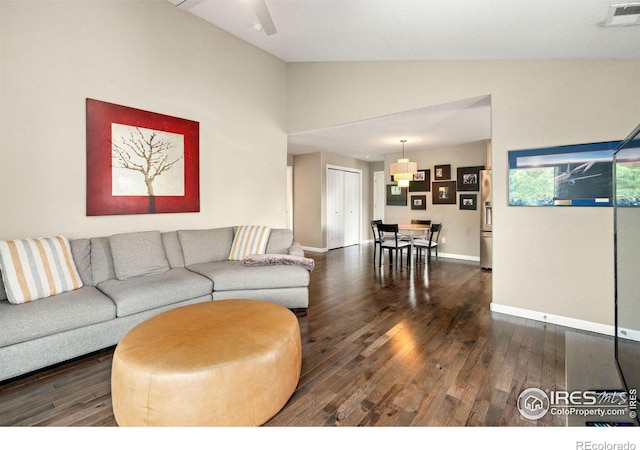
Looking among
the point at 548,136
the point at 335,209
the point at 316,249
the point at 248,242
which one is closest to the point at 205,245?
the point at 248,242

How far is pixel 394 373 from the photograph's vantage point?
2.07m

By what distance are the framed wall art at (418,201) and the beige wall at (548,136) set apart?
3618mm

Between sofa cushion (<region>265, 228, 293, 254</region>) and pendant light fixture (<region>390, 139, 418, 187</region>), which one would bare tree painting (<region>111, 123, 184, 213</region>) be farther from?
pendant light fixture (<region>390, 139, 418, 187</region>)

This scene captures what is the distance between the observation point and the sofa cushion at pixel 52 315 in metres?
1.94

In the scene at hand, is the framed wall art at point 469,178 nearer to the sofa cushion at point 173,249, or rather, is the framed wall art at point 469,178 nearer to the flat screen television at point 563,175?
the flat screen television at point 563,175

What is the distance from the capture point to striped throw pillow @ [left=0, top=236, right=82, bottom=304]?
7.23 ft

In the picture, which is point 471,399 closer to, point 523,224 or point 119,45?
point 523,224

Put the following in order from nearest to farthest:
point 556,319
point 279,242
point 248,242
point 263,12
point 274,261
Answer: point 263,12 < point 556,319 < point 274,261 < point 248,242 < point 279,242

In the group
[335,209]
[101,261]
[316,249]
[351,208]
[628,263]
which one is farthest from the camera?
[351,208]

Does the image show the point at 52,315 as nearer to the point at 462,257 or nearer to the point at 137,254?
the point at 137,254

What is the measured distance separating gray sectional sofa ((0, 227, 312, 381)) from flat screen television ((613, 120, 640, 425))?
2490 mm

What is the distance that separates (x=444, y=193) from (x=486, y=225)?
1490 mm

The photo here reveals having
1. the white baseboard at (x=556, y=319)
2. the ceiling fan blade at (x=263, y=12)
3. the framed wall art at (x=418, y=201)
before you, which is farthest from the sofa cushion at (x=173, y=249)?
the framed wall art at (x=418, y=201)

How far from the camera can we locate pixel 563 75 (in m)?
Result: 2.87
